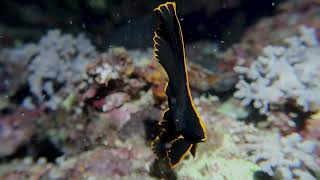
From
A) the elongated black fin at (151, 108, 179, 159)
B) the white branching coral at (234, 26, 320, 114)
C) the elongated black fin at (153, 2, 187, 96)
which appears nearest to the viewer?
the elongated black fin at (153, 2, 187, 96)

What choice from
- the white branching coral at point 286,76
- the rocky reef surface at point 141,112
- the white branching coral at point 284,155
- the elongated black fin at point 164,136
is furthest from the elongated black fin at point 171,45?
the white branching coral at point 286,76

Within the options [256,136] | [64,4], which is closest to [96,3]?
[64,4]

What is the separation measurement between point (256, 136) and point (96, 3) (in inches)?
141

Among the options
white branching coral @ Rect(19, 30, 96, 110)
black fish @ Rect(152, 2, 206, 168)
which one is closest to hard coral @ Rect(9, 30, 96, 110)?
white branching coral @ Rect(19, 30, 96, 110)

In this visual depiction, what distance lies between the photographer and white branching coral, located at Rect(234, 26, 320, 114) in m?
3.41

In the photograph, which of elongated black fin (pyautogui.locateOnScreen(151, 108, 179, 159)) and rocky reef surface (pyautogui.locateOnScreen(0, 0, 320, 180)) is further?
rocky reef surface (pyautogui.locateOnScreen(0, 0, 320, 180))

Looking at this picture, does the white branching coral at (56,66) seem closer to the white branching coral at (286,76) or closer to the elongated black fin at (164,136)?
the elongated black fin at (164,136)

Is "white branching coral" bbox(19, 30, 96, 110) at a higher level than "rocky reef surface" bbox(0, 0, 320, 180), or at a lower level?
higher

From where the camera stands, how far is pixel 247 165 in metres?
3.16

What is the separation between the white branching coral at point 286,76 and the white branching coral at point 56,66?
5.69ft

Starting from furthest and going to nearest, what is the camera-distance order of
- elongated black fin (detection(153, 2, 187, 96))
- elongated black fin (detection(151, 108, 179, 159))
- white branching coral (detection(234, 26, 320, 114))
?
white branching coral (detection(234, 26, 320, 114)), elongated black fin (detection(151, 108, 179, 159)), elongated black fin (detection(153, 2, 187, 96))

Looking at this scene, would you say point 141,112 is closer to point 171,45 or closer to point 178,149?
point 178,149

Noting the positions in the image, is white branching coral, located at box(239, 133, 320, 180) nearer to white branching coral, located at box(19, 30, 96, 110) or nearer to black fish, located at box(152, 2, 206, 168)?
black fish, located at box(152, 2, 206, 168)

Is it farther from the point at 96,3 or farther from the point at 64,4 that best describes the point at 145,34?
the point at 64,4
